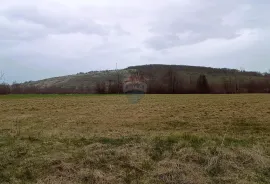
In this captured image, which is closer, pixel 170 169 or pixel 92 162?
pixel 170 169

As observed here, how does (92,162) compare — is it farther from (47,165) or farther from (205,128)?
(205,128)

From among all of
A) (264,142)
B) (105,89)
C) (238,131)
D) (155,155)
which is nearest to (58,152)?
(155,155)

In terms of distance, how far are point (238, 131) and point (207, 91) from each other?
7044cm

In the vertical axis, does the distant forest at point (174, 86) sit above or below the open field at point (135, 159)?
above

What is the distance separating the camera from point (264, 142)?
9273mm

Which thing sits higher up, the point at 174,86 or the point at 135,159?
the point at 174,86

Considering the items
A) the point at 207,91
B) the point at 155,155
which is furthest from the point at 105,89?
the point at 155,155

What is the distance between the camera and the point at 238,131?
11703 mm

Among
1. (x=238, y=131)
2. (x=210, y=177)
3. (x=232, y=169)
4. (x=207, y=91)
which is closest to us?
(x=210, y=177)

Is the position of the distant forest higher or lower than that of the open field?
higher

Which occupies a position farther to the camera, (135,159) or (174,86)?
(174,86)

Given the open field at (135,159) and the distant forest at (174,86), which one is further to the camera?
the distant forest at (174,86)

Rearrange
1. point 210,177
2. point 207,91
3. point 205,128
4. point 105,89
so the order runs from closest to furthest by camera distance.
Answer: point 210,177 → point 205,128 → point 105,89 → point 207,91

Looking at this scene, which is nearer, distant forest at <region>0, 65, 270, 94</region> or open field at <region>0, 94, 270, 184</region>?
open field at <region>0, 94, 270, 184</region>
